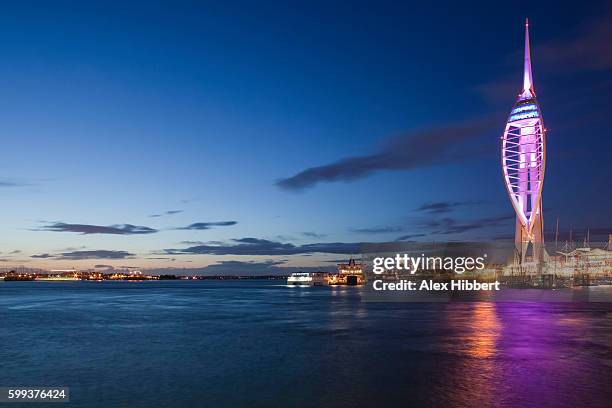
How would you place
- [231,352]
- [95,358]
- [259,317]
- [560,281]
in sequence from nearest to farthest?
1. [95,358]
2. [231,352]
3. [259,317]
4. [560,281]

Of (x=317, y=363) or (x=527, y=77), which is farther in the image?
(x=527, y=77)

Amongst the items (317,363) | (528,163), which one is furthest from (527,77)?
(317,363)

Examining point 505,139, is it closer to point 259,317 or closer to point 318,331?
point 259,317

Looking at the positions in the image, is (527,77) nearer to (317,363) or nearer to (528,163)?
(528,163)

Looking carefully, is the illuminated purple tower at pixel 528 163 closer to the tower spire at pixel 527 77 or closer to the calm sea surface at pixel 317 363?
the tower spire at pixel 527 77

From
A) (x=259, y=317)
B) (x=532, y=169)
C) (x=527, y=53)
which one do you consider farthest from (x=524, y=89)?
(x=259, y=317)

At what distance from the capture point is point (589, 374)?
83.1ft

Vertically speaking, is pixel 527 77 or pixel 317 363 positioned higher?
pixel 527 77

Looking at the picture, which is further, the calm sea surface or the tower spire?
the tower spire

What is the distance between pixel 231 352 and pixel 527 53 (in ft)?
501

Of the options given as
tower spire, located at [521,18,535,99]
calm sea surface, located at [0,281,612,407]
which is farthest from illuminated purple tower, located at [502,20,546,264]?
calm sea surface, located at [0,281,612,407]

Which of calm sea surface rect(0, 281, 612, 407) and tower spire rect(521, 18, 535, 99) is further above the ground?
tower spire rect(521, 18, 535, 99)

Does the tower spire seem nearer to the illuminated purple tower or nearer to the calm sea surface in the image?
the illuminated purple tower

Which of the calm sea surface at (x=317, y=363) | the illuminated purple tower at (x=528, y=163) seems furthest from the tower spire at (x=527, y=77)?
the calm sea surface at (x=317, y=363)
